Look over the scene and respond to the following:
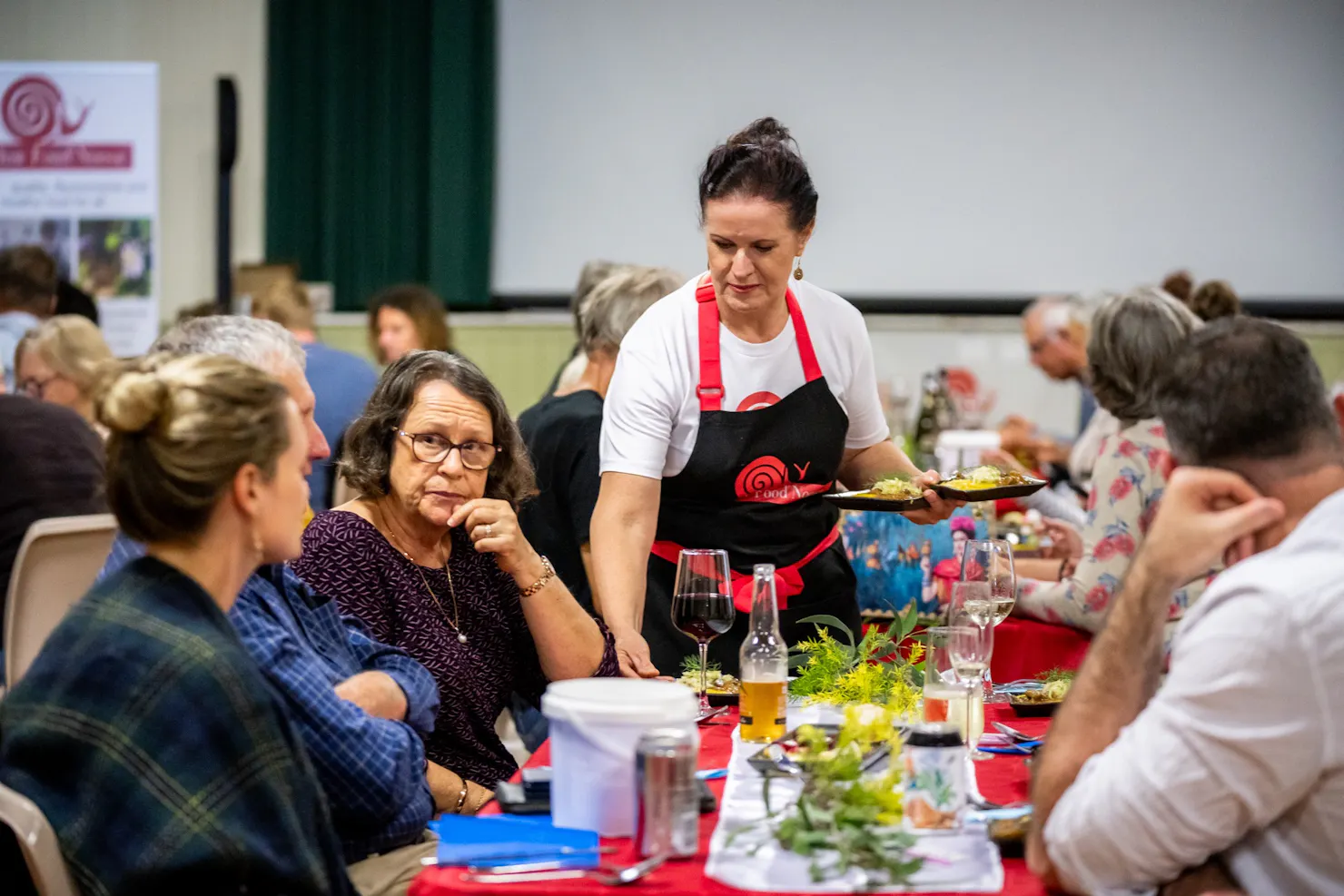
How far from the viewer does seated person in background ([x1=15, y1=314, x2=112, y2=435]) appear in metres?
5.00

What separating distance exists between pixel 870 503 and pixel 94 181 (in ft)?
18.6

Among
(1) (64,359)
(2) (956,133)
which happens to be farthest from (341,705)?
(2) (956,133)

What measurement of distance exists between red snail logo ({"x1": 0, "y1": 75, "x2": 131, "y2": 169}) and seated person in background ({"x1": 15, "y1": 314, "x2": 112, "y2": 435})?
7.94 ft

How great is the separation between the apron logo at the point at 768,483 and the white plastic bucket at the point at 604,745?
118 centimetres

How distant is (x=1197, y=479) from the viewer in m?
1.55

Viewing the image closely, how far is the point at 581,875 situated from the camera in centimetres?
156

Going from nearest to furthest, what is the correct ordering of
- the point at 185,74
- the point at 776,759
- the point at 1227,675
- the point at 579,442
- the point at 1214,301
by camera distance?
the point at 1227,675 → the point at 776,759 → the point at 579,442 → the point at 1214,301 → the point at 185,74

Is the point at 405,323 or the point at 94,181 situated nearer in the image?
the point at 405,323

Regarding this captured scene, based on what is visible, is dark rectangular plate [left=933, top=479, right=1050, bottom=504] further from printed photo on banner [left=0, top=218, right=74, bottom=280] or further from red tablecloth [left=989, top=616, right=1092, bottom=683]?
printed photo on banner [left=0, top=218, right=74, bottom=280]

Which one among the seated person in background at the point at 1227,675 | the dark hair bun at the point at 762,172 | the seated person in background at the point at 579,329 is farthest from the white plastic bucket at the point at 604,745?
the seated person in background at the point at 579,329

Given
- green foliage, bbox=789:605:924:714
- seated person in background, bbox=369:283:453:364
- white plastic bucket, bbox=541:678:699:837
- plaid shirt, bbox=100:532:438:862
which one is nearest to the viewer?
white plastic bucket, bbox=541:678:699:837

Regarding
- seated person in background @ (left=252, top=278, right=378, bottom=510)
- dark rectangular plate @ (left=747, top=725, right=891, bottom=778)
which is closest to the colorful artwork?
dark rectangular plate @ (left=747, top=725, right=891, bottom=778)

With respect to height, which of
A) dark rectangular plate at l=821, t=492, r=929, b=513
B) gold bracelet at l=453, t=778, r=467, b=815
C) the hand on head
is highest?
the hand on head

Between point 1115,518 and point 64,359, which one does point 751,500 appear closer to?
point 1115,518
